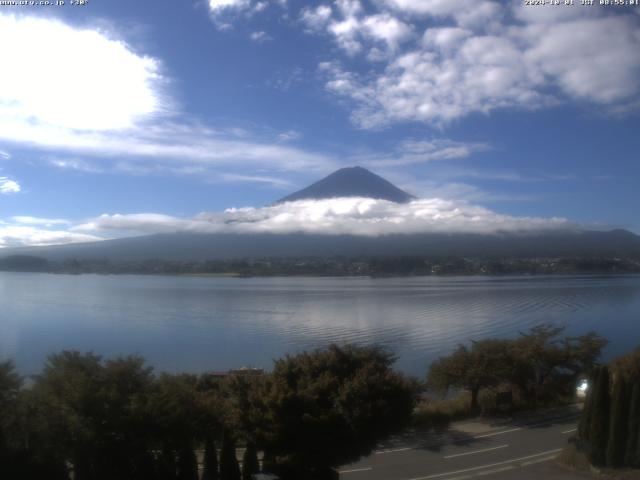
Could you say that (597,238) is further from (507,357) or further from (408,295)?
(507,357)

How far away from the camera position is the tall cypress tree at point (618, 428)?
8.98m

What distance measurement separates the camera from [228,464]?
7723mm

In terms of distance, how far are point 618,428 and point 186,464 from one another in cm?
631

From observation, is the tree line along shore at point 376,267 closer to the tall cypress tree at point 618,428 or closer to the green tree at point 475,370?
the green tree at point 475,370

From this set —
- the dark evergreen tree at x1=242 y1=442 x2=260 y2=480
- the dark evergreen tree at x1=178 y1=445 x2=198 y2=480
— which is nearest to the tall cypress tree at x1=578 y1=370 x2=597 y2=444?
the dark evergreen tree at x1=242 y1=442 x2=260 y2=480

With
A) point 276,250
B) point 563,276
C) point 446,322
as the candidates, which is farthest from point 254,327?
point 276,250

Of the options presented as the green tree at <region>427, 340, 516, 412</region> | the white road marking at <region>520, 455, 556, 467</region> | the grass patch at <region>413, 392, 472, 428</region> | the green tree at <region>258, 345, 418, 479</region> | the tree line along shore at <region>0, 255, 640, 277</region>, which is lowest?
the grass patch at <region>413, 392, 472, 428</region>

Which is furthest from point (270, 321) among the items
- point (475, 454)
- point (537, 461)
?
point (537, 461)

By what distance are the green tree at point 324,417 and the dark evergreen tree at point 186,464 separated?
0.91m

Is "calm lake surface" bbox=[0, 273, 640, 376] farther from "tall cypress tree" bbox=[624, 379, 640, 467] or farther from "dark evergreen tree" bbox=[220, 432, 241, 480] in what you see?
"dark evergreen tree" bbox=[220, 432, 241, 480]

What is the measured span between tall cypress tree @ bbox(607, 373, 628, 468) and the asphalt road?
70cm

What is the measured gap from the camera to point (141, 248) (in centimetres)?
11494

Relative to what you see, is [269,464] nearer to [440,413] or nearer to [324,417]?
[324,417]

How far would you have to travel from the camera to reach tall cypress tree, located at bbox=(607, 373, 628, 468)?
8977 millimetres
